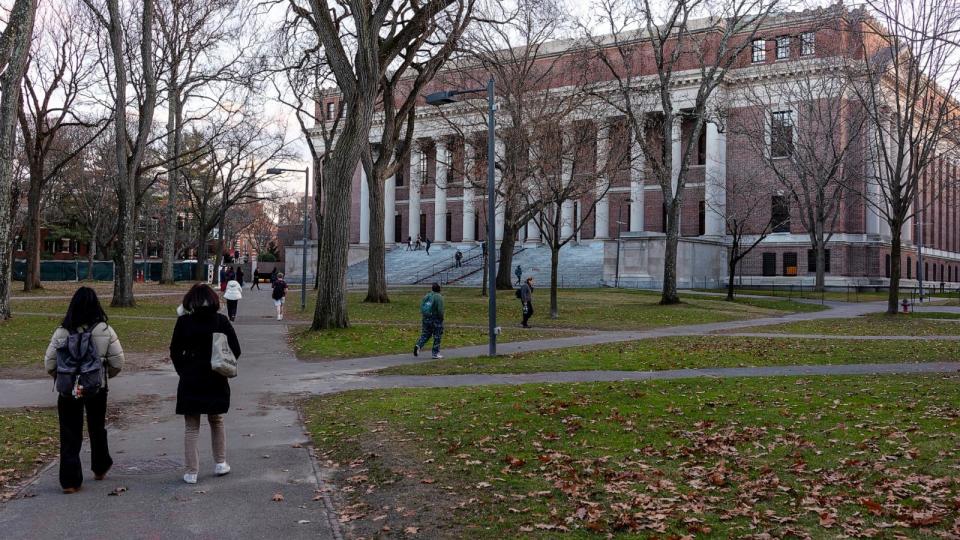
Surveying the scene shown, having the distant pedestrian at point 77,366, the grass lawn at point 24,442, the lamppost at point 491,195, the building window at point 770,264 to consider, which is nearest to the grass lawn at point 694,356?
the lamppost at point 491,195

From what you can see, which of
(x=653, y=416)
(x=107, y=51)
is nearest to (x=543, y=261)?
(x=107, y=51)

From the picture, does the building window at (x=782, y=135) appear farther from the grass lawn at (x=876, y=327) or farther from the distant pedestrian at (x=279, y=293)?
the distant pedestrian at (x=279, y=293)

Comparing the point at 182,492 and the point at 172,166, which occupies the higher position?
the point at 172,166

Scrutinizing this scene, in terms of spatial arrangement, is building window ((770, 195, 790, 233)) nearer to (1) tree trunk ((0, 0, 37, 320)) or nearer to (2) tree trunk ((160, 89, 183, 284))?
(2) tree trunk ((160, 89, 183, 284))

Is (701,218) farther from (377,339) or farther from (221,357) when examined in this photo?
(221,357)

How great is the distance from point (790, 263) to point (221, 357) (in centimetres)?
5804

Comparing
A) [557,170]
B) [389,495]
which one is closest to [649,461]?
[389,495]

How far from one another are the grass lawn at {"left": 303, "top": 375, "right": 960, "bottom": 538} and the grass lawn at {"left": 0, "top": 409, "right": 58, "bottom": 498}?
111 inches

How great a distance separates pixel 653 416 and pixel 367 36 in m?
15.3

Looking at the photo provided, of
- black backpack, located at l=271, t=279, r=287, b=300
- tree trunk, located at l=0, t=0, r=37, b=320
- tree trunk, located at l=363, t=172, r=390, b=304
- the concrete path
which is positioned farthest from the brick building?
the concrete path

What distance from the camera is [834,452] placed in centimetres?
797

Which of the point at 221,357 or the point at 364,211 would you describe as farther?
the point at 364,211

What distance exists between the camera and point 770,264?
60.8 meters

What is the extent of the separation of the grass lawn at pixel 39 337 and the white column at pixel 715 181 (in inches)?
1690
